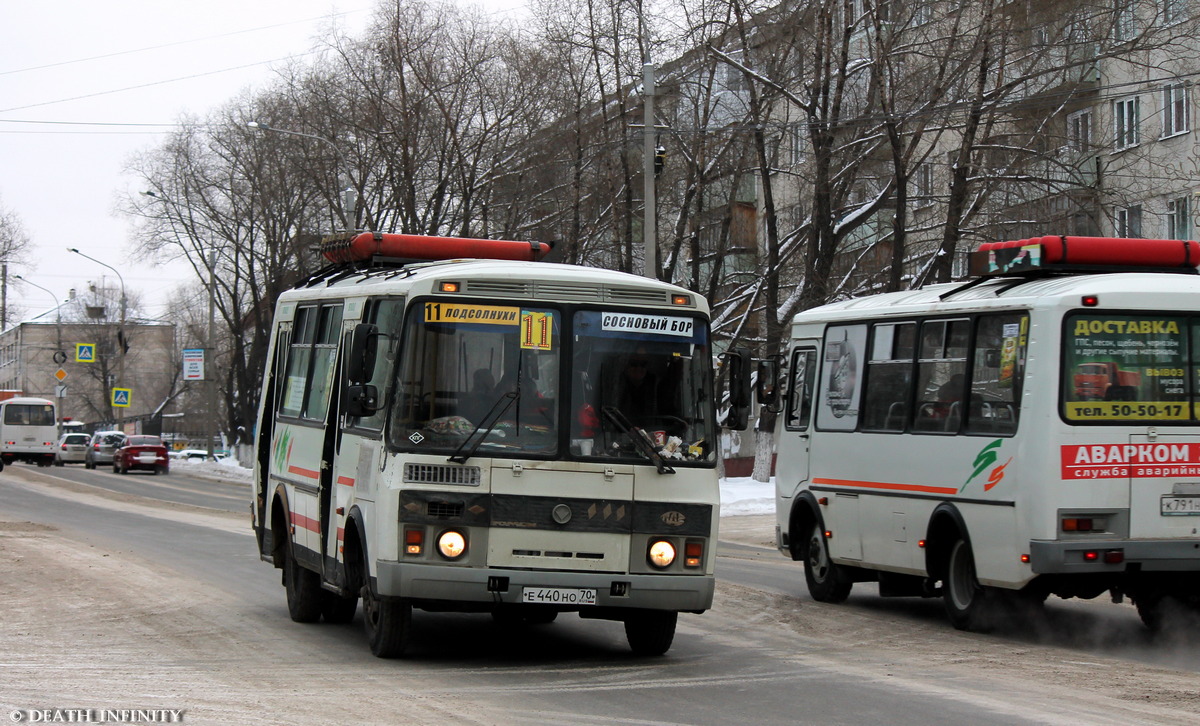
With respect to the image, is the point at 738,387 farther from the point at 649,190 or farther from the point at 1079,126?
the point at 1079,126

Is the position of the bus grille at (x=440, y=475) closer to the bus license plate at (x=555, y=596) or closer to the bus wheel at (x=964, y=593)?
the bus license plate at (x=555, y=596)

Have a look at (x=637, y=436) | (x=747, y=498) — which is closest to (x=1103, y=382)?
(x=637, y=436)

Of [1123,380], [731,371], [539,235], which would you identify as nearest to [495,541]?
[731,371]

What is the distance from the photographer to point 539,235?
44375 mm

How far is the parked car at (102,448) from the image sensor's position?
62844mm

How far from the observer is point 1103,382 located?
1150 centimetres

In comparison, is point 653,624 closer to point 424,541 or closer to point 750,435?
point 424,541

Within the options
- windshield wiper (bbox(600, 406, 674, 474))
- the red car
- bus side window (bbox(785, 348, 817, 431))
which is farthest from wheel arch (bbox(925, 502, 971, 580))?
the red car

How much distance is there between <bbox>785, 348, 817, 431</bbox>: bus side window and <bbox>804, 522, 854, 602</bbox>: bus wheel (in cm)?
110

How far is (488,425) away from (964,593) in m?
4.99

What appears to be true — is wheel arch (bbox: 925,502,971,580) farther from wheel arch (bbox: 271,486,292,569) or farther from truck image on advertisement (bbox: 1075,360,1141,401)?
wheel arch (bbox: 271,486,292,569)

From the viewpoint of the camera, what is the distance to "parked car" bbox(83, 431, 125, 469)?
62.8 meters

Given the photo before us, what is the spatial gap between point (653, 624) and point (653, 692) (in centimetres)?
157

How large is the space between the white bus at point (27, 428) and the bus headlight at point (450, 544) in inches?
2203
